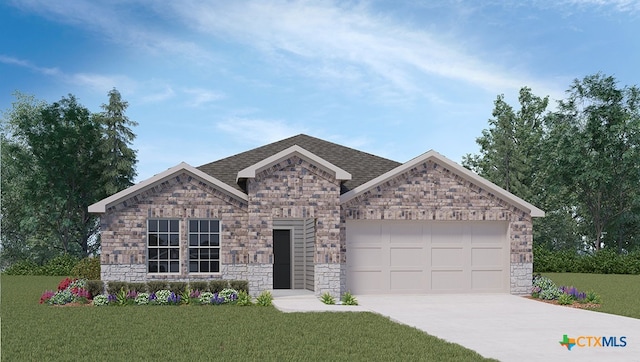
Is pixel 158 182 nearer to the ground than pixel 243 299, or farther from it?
farther from it

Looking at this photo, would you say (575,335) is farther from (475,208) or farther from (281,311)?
(475,208)

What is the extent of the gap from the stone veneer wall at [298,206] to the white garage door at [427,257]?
1.05 m

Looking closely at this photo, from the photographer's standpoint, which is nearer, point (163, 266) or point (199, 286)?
point (199, 286)

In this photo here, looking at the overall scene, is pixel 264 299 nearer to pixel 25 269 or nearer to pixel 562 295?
pixel 562 295

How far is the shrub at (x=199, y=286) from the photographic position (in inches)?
842

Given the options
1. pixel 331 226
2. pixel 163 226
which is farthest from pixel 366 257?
pixel 163 226

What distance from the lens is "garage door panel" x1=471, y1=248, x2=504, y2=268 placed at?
79.2 ft

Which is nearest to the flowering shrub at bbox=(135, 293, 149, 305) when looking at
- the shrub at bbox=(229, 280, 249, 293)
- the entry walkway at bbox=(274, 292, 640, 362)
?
the shrub at bbox=(229, 280, 249, 293)

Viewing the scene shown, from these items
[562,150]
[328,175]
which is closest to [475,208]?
[328,175]

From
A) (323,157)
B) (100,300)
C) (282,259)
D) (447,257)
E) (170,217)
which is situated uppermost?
(323,157)

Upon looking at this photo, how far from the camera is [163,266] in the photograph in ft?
72.8

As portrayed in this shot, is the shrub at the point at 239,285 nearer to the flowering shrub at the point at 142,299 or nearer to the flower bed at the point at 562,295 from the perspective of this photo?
the flowering shrub at the point at 142,299

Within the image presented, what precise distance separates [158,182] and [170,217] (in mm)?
1193

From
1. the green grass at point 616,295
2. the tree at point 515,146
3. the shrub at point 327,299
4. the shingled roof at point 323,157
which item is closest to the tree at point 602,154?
the tree at point 515,146
